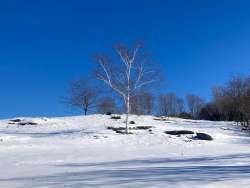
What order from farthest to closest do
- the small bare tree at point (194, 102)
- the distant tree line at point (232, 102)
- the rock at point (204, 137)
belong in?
the small bare tree at point (194, 102), the distant tree line at point (232, 102), the rock at point (204, 137)

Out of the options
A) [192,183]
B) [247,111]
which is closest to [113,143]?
[192,183]

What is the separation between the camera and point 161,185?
932cm

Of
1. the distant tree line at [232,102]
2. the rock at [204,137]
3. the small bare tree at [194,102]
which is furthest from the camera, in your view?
the small bare tree at [194,102]

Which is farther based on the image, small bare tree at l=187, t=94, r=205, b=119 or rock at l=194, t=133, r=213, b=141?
small bare tree at l=187, t=94, r=205, b=119

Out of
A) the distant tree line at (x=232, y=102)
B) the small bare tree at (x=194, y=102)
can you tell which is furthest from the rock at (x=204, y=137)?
the small bare tree at (x=194, y=102)

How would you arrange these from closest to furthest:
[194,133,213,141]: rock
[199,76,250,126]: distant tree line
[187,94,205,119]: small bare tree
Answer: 1. [194,133,213,141]: rock
2. [199,76,250,126]: distant tree line
3. [187,94,205,119]: small bare tree

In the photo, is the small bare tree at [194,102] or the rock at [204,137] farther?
the small bare tree at [194,102]

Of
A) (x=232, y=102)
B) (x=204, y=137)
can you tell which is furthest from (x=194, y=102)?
(x=204, y=137)

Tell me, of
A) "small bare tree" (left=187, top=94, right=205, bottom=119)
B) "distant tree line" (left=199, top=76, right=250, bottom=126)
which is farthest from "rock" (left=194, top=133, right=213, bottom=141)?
"small bare tree" (left=187, top=94, right=205, bottom=119)

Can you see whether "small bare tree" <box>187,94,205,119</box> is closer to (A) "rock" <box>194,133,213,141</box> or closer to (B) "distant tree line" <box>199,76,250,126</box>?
(B) "distant tree line" <box>199,76,250,126</box>

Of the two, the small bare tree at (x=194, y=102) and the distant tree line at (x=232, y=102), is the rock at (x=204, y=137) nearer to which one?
the distant tree line at (x=232, y=102)

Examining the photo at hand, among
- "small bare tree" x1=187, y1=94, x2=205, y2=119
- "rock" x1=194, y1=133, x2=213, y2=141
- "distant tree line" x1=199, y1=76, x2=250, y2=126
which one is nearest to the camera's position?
"rock" x1=194, y1=133, x2=213, y2=141

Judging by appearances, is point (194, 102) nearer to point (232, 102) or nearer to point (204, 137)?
point (232, 102)

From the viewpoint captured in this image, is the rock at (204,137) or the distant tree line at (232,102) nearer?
the rock at (204,137)
